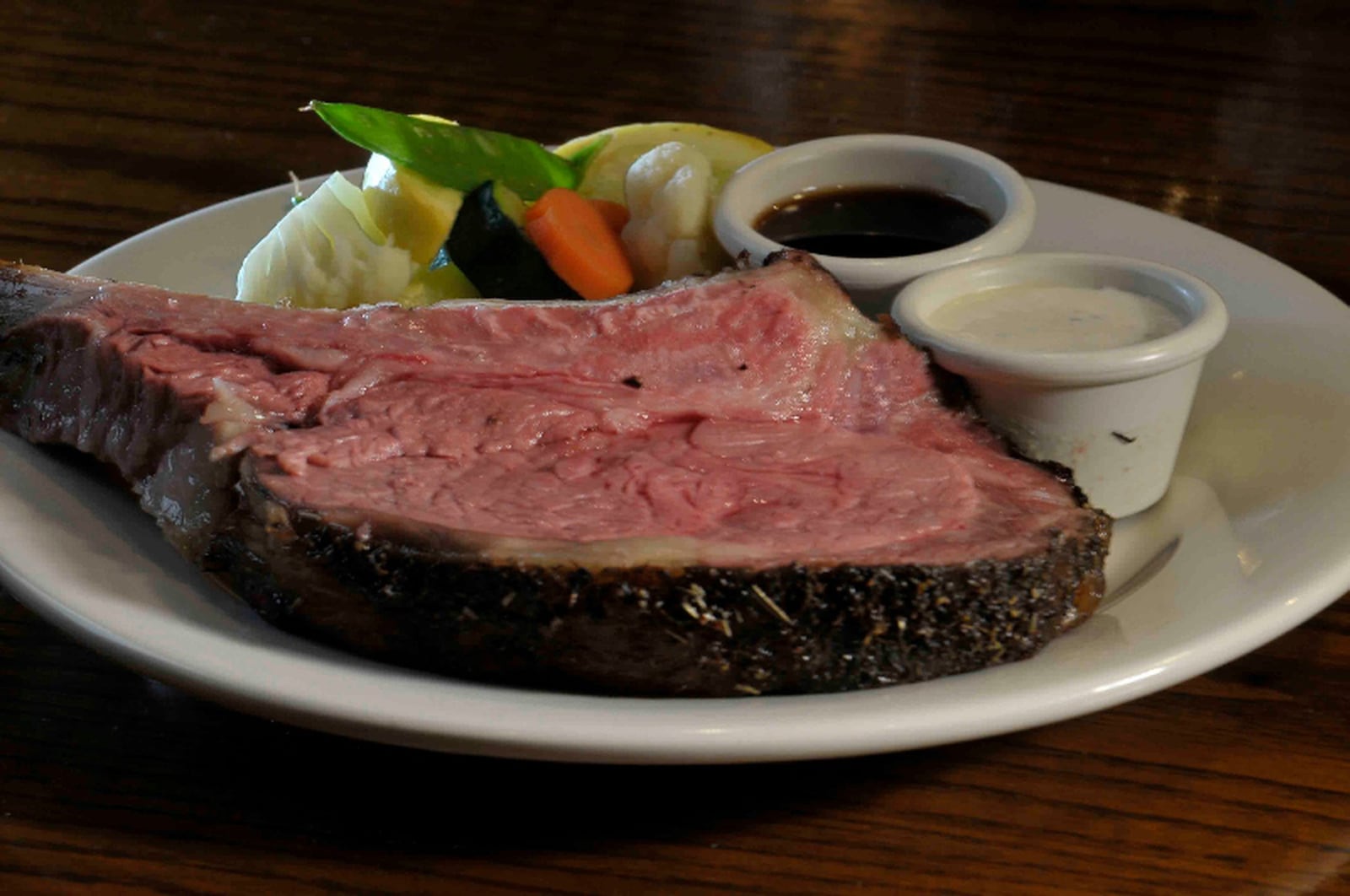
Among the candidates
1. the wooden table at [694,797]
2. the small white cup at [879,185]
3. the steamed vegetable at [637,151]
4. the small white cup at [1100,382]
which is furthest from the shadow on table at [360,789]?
the steamed vegetable at [637,151]

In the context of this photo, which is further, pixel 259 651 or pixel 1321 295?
pixel 1321 295

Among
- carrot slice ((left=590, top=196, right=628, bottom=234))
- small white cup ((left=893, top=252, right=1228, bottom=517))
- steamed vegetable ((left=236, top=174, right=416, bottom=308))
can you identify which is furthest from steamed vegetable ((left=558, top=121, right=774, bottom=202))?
small white cup ((left=893, top=252, right=1228, bottom=517))

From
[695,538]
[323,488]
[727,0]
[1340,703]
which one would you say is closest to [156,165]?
[727,0]

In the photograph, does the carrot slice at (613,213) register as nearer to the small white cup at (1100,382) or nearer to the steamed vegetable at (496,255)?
the steamed vegetable at (496,255)

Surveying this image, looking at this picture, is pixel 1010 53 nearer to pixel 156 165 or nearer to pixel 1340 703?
pixel 156 165

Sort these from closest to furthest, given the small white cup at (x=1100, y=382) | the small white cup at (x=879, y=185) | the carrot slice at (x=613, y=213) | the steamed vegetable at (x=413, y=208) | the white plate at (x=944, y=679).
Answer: the white plate at (x=944, y=679), the small white cup at (x=1100, y=382), the small white cup at (x=879, y=185), the steamed vegetable at (x=413, y=208), the carrot slice at (x=613, y=213)
